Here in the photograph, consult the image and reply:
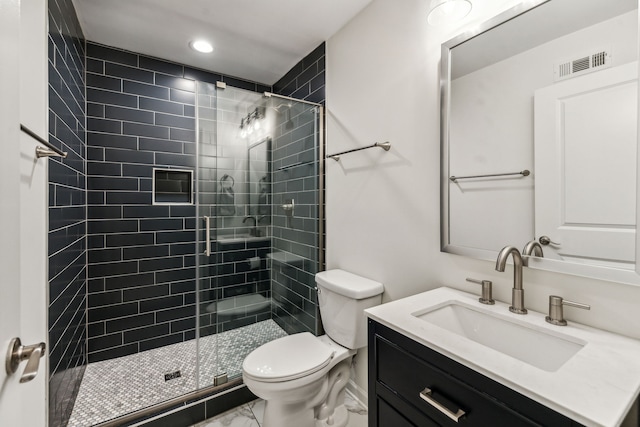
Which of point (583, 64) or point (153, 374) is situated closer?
point (583, 64)

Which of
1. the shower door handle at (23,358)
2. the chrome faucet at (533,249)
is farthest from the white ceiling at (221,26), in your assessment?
the shower door handle at (23,358)

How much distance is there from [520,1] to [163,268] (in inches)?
112

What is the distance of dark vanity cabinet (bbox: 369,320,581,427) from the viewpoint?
64 centimetres

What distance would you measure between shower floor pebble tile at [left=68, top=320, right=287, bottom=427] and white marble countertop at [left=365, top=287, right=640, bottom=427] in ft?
4.37

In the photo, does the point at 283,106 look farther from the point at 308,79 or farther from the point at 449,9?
the point at 449,9

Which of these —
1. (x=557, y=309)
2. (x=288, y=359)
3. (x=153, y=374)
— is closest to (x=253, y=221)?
(x=288, y=359)

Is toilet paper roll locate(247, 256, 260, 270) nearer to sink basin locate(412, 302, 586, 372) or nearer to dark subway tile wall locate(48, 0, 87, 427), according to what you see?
dark subway tile wall locate(48, 0, 87, 427)

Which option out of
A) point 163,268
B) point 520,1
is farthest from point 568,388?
point 163,268

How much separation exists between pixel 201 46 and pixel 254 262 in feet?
5.65

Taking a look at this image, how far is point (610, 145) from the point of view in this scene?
0.84 metres

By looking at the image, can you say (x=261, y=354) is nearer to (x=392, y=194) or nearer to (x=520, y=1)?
(x=392, y=194)

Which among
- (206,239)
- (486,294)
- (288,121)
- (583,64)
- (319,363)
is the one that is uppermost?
(288,121)

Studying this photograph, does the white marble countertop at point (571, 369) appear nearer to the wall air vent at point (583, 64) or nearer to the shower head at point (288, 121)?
the wall air vent at point (583, 64)

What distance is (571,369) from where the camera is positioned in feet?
2.22
